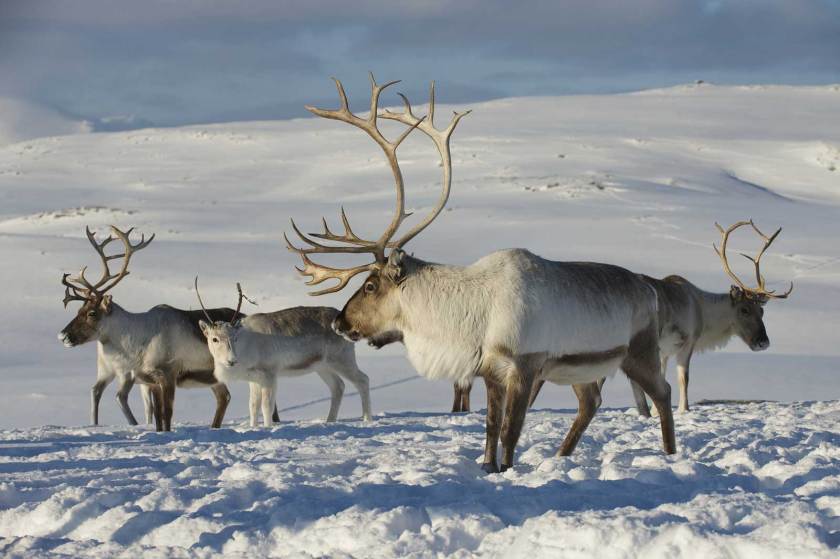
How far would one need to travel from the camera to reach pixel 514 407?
7.76 metres

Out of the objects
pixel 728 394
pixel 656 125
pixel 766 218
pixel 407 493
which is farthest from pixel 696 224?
pixel 656 125

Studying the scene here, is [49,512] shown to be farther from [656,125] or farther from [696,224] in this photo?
[656,125]

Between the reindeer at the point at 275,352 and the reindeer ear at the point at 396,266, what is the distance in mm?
3921

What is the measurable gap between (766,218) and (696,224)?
3.57 meters

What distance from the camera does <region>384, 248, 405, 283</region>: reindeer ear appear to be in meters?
8.19

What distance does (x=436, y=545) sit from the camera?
5523 mm

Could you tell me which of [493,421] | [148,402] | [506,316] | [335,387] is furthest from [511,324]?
[148,402]

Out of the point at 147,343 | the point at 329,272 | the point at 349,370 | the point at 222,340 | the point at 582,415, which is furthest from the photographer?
the point at 147,343

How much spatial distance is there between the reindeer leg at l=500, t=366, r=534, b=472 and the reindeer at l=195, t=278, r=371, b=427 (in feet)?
14.8

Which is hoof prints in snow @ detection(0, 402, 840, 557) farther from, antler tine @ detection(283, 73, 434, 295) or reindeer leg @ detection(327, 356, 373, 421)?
reindeer leg @ detection(327, 356, 373, 421)

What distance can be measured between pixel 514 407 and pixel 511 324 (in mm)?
539

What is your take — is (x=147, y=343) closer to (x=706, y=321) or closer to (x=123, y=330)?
(x=123, y=330)

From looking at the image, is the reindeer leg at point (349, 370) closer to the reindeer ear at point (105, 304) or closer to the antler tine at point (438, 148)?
the reindeer ear at point (105, 304)

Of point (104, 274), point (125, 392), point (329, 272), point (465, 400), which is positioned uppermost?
point (329, 272)
